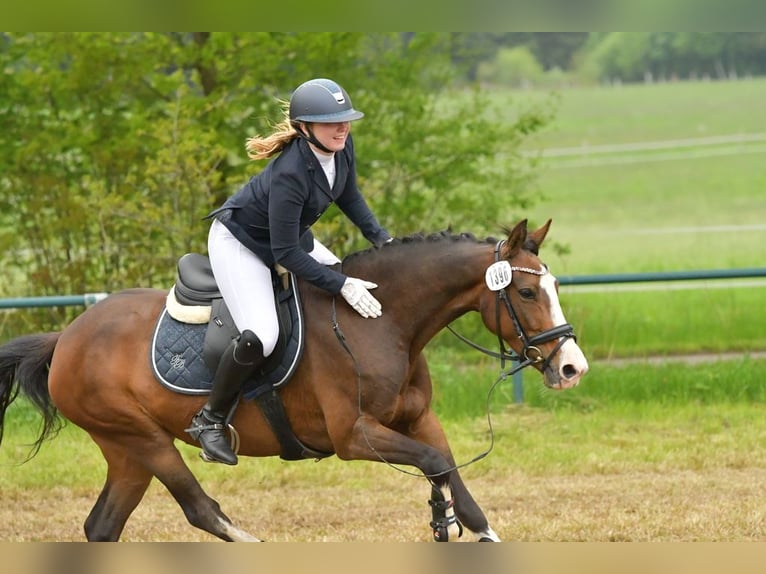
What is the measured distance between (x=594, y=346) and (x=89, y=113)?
19.6ft

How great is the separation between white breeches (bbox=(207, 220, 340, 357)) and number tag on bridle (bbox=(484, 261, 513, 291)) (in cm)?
105

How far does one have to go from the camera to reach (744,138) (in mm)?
37375

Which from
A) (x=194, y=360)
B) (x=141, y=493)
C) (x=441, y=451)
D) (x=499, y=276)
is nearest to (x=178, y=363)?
(x=194, y=360)

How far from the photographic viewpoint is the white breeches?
578 cm

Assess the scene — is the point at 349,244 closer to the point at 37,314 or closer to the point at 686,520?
the point at 37,314

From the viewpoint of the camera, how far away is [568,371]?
213 inches

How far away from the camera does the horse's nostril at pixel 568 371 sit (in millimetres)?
5402

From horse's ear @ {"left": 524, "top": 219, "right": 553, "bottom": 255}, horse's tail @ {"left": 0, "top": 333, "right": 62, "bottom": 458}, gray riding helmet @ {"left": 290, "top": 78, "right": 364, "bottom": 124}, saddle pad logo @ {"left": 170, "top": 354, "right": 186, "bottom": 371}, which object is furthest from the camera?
horse's tail @ {"left": 0, "top": 333, "right": 62, "bottom": 458}

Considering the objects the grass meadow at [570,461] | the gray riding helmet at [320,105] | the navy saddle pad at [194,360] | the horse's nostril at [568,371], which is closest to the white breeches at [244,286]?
the navy saddle pad at [194,360]

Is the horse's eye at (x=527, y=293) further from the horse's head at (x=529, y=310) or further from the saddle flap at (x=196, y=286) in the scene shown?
the saddle flap at (x=196, y=286)

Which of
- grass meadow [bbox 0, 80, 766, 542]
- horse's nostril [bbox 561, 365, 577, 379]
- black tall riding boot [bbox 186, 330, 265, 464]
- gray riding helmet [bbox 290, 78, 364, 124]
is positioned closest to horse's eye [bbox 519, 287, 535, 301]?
horse's nostril [bbox 561, 365, 577, 379]

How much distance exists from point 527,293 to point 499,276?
15 cm

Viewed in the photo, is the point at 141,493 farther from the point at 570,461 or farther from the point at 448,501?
the point at 570,461

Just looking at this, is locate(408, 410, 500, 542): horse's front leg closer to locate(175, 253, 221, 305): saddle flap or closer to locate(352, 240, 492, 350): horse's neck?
locate(352, 240, 492, 350): horse's neck
